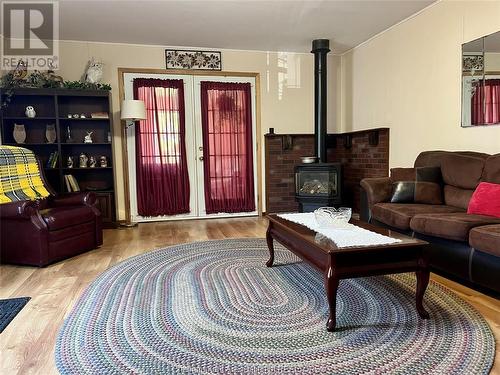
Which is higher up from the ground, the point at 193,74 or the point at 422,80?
the point at 193,74

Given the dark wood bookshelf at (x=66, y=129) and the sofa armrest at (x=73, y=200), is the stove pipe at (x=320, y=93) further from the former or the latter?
the sofa armrest at (x=73, y=200)

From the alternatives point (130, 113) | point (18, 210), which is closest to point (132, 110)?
point (130, 113)

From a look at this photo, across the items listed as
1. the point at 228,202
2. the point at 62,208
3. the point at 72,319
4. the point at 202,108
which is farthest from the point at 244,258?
the point at 202,108

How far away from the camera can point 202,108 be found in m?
5.22

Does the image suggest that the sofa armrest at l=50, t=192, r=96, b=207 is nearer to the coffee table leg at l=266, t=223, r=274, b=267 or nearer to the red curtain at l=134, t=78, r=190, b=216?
the red curtain at l=134, t=78, r=190, b=216

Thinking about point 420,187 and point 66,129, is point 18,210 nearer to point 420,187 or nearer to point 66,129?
point 66,129

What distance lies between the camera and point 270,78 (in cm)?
544

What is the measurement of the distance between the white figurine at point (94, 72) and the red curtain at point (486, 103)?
426 centimetres

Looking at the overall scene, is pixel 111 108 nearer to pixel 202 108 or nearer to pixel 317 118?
pixel 202 108

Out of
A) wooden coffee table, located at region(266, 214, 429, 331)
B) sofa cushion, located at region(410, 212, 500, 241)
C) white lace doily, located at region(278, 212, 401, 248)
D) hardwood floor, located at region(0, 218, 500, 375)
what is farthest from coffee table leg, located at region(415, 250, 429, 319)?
sofa cushion, located at region(410, 212, 500, 241)

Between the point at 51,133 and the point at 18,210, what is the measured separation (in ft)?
6.06

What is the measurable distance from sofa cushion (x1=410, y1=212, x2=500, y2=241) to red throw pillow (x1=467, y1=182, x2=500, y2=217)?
0.12m

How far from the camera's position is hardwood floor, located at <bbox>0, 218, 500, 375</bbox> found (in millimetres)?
1743

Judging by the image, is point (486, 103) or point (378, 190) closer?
point (486, 103)
